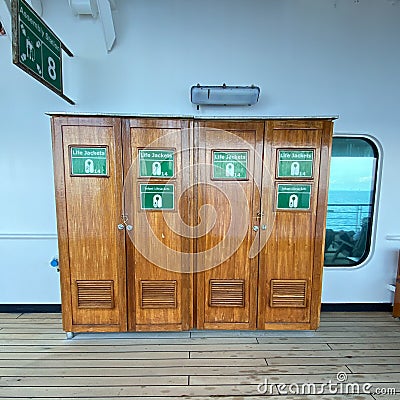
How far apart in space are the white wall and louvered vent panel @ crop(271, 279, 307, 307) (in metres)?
1.73

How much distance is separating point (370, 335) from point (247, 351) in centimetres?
127

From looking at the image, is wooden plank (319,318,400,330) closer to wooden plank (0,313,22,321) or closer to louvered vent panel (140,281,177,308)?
louvered vent panel (140,281,177,308)

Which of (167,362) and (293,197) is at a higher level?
(293,197)

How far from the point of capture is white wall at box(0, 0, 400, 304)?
2.75 meters

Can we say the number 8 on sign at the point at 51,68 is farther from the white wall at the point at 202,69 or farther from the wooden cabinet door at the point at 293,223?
the wooden cabinet door at the point at 293,223

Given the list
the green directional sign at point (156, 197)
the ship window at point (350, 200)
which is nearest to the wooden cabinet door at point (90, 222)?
the green directional sign at point (156, 197)

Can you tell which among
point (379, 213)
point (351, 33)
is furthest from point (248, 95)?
point (379, 213)

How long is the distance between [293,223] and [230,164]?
785 mm

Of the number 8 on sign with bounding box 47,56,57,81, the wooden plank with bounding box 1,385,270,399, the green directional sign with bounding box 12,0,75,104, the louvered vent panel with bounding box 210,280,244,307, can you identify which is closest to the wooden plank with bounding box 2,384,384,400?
the wooden plank with bounding box 1,385,270,399

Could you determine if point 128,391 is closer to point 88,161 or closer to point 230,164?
point 88,161

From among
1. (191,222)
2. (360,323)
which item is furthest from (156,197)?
(360,323)

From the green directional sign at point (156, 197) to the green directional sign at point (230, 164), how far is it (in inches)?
16.9

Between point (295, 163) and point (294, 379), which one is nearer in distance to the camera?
point (294, 379)

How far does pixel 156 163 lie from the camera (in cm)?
231
